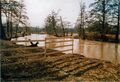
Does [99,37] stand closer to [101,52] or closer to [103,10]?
[103,10]

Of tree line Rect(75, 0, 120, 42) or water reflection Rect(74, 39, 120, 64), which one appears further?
tree line Rect(75, 0, 120, 42)

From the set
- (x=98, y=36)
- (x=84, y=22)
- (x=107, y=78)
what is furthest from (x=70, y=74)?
(x=84, y=22)

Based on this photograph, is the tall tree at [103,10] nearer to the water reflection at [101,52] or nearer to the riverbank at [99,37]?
the riverbank at [99,37]

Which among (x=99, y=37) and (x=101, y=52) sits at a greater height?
(x=99, y=37)

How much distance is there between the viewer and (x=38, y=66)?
901 centimetres

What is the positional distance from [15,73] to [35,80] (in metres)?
1.08

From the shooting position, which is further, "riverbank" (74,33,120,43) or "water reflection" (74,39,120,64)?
"riverbank" (74,33,120,43)

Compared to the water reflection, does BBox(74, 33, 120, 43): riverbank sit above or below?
above

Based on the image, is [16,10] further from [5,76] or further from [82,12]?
[82,12]

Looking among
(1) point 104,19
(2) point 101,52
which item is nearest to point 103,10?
(1) point 104,19

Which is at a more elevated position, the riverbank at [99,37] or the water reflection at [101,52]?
the riverbank at [99,37]

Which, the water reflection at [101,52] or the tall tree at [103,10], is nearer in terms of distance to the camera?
the water reflection at [101,52]

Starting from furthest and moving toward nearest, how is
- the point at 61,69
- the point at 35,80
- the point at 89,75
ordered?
the point at 61,69 < the point at 89,75 < the point at 35,80

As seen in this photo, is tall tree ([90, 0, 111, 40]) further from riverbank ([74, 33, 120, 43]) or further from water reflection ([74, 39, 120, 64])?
water reflection ([74, 39, 120, 64])
